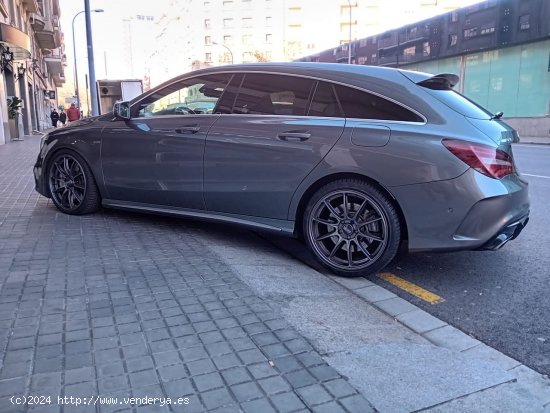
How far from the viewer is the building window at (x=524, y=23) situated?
2415 centimetres

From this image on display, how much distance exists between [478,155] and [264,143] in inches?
67.3

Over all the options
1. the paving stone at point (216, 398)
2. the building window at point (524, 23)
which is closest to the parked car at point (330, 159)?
the paving stone at point (216, 398)

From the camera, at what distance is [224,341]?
271 centimetres

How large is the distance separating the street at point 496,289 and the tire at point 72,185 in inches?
81.6

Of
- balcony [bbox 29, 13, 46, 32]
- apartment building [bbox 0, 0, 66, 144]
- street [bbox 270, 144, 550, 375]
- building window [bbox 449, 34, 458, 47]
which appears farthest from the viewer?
balcony [bbox 29, 13, 46, 32]

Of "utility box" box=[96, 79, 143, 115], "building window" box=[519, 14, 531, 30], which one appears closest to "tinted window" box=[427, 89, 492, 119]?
"utility box" box=[96, 79, 143, 115]

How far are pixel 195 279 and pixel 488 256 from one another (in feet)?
9.19

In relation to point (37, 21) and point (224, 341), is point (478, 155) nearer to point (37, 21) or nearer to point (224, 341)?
point (224, 341)

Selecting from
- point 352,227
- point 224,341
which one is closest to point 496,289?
point 352,227

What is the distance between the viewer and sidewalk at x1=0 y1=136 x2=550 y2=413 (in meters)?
2.27

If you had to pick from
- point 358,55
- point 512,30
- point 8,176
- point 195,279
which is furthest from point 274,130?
point 358,55

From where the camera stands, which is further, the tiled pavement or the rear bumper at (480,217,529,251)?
the rear bumper at (480,217,529,251)

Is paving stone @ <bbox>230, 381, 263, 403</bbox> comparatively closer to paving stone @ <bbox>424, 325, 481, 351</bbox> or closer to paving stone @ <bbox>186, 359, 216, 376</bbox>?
paving stone @ <bbox>186, 359, 216, 376</bbox>

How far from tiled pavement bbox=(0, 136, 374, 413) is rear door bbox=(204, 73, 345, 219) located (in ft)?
2.10
